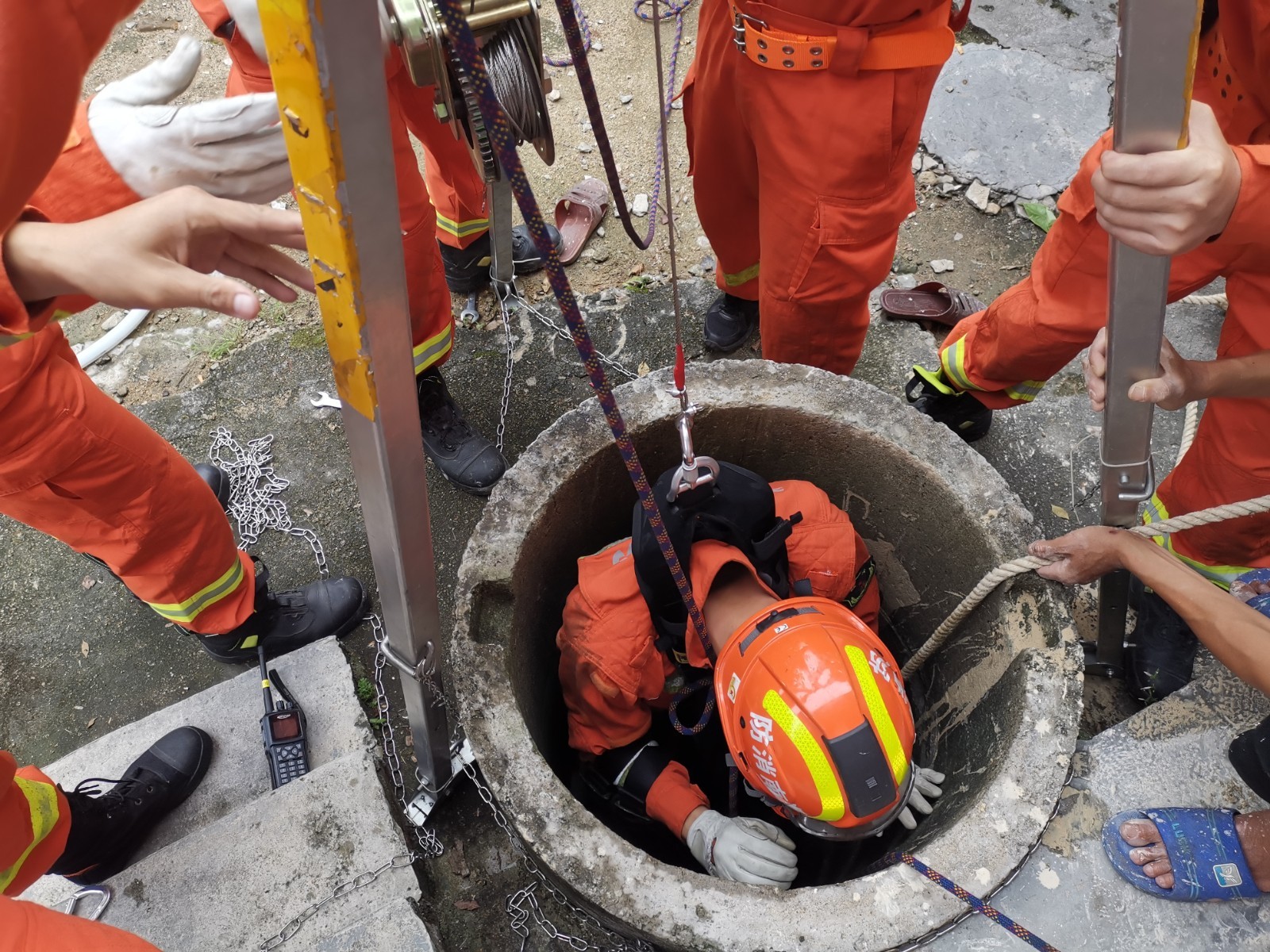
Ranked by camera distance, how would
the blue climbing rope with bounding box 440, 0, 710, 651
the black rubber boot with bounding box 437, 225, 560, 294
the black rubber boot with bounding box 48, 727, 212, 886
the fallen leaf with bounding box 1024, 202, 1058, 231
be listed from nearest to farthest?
the blue climbing rope with bounding box 440, 0, 710, 651 < the black rubber boot with bounding box 48, 727, 212, 886 < the black rubber boot with bounding box 437, 225, 560, 294 < the fallen leaf with bounding box 1024, 202, 1058, 231

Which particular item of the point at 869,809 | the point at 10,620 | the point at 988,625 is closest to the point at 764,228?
the point at 988,625

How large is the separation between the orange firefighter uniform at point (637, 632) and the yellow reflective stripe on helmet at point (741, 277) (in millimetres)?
991

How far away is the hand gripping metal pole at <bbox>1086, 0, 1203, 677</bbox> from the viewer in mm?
941

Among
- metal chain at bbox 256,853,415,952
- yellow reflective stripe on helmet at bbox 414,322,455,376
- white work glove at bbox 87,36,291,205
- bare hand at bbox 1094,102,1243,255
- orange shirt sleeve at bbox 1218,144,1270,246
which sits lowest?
metal chain at bbox 256,853,415,952

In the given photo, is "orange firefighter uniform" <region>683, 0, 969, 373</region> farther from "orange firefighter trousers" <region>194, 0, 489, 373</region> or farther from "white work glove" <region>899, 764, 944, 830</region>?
"white work glove" <region>899, 764, 944, 830</region>

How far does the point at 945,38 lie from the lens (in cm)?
189

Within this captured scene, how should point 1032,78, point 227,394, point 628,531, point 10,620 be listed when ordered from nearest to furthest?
point 628,531, point 10,620, point 227,394, point 1032,78

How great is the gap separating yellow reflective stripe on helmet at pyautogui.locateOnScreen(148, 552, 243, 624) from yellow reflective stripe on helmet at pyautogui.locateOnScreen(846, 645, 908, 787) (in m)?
1.60

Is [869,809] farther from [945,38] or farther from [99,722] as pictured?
[99,722]

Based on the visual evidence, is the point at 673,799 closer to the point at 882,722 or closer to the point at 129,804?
the point at 882,722

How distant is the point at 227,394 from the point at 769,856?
2419mm

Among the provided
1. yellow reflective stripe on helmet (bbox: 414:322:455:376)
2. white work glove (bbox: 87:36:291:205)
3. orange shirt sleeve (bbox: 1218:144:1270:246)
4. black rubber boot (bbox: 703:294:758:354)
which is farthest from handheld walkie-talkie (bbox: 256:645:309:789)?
orange shirt sleeve (bbox: 1218:144:1270:246)

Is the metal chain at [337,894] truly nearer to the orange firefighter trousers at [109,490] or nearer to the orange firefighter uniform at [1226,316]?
the orange firefighter trousers at [109,490]

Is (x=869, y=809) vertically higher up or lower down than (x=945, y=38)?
lower down
